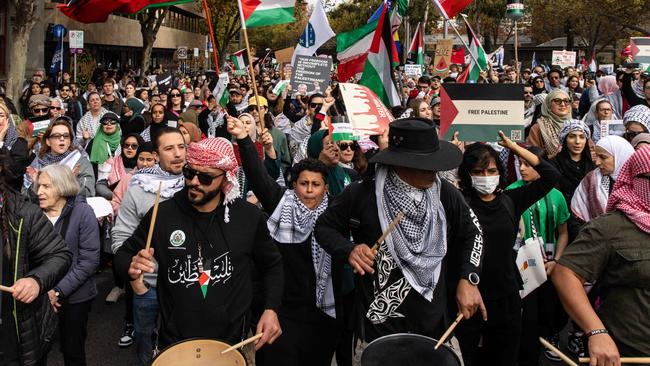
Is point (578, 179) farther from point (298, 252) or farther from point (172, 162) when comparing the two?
point (172, 162)

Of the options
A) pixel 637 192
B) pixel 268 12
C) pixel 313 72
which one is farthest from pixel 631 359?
pixel 313 72

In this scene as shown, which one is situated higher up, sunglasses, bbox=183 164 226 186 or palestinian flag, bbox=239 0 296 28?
palestinian flag, bbox=239 0 296 28

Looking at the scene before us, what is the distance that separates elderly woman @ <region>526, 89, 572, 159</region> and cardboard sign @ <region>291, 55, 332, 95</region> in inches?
153

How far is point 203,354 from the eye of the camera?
2934 millimetres

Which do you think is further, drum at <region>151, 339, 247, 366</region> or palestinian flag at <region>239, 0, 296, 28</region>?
palestinian flag at <region>239, 0, 296, 28</region>

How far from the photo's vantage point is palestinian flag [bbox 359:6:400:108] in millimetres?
8367

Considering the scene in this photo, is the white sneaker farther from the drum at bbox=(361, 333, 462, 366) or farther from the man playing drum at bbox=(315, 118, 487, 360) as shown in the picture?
the drum at bbox=(361, 333, 462, 366)

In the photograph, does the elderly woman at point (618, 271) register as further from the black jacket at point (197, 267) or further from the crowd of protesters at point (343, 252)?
the black jacket at point (197, 267)

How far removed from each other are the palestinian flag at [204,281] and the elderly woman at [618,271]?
5.30 feet

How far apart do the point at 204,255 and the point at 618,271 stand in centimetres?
187

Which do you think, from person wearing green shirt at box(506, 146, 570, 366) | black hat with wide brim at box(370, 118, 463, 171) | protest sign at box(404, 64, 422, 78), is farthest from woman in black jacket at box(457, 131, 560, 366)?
protest sign at box(404, 64, 422, 78)

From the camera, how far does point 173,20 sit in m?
58.8

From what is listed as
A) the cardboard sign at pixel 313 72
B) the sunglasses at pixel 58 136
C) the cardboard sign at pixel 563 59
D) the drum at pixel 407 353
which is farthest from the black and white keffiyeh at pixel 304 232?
the cardboard sign at pixel 563 59

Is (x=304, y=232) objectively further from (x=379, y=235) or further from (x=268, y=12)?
(x=268, y=12)
